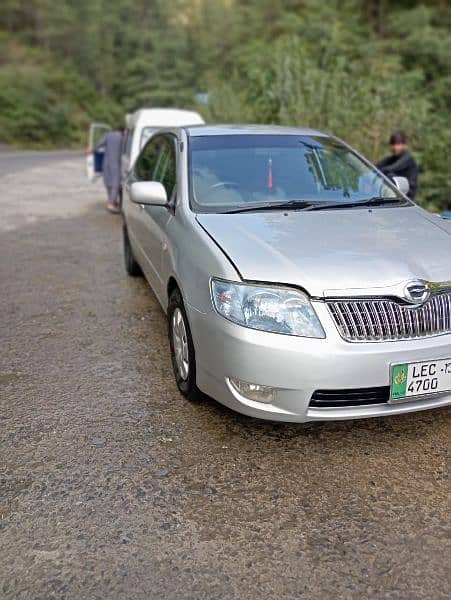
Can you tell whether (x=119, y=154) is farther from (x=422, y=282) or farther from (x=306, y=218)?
(x=422, y=282)

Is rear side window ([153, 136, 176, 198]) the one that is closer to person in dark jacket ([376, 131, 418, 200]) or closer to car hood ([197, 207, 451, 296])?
car hood ([197, 207, 451, 296])

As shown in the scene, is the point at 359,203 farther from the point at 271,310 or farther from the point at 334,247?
the point at 271,310

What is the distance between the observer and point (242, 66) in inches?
1061

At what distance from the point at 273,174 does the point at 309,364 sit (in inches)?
75.2

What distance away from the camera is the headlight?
301cm

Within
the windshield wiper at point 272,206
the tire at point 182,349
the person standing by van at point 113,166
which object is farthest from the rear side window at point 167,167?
the person standing by van at point 113,166

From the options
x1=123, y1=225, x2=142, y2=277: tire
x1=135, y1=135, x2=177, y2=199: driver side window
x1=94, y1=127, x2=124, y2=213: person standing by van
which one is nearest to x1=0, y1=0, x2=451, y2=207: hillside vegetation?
x1=94, y1=127, x2=124, y2=213: person standing by van

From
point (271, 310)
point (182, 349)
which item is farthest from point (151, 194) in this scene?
point (271, 310)

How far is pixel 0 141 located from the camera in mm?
39500

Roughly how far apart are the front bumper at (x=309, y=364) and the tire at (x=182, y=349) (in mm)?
403

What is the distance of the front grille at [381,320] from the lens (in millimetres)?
2992

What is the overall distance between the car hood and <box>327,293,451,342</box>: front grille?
0.26 ft

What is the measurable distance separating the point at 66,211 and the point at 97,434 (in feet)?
28.7

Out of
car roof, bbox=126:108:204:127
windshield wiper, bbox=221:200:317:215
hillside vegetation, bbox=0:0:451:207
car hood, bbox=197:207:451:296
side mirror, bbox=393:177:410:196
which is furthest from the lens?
hillside vegetation, bbox=0:0:451:207
